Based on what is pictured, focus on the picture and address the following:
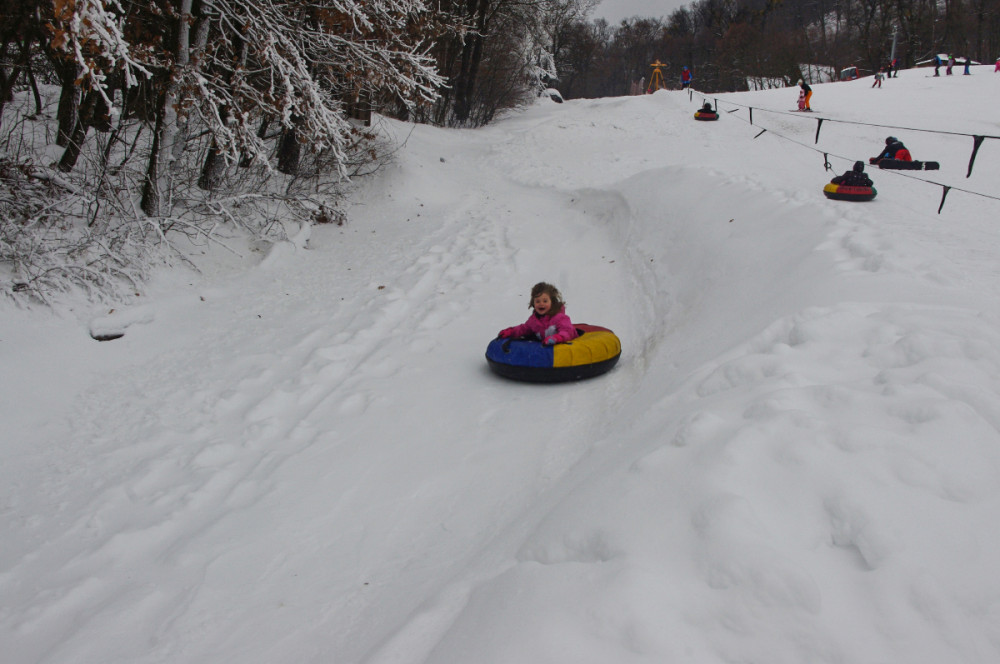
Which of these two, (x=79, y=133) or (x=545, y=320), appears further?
(x=79, y=133)

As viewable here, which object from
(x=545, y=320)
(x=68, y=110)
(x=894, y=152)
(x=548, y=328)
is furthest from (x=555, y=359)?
(x=894, y=152)

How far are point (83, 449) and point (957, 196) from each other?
38.8 feet

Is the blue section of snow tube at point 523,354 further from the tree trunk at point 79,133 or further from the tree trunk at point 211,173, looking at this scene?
the tree trunk at point 79,133

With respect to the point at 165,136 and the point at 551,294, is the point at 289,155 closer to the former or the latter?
the point at 165,136

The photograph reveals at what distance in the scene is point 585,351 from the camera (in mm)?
5234

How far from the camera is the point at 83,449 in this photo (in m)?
4.44

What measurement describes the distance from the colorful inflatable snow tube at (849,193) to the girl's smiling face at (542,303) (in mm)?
5939

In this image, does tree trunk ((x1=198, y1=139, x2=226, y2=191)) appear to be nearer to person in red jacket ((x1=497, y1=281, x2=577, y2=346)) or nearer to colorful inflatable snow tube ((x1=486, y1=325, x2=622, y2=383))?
person in red jacket ((x1=497, y1=281, x2=577, y2=346))

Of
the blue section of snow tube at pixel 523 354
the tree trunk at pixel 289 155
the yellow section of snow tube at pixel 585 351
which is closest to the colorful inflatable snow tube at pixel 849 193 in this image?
the yellow section of snow tube at pixel 585 351

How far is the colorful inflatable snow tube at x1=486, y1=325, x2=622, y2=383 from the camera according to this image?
5.20 meters

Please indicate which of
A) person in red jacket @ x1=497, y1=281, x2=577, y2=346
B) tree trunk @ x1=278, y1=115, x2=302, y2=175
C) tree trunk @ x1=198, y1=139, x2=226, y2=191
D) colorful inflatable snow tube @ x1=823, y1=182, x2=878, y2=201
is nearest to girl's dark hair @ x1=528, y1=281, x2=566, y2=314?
person in red jacket @ x1=497, y1=281, x2=577, y2=346

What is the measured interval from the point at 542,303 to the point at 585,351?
0.61m

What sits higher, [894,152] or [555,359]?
[555,359]

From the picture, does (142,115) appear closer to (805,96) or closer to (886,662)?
(886,662)
